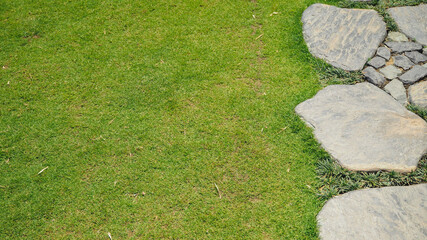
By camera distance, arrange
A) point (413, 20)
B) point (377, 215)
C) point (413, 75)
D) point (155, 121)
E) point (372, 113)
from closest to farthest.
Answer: point (377, 215) → point (372, 113) → point (155, 121) → point (413, 75) → point (413, 20)

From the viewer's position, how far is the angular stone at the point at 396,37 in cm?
534

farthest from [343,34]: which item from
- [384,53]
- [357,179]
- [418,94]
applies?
[357,179]

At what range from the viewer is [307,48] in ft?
17.4

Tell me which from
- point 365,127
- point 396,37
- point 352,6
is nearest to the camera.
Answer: point 365,127

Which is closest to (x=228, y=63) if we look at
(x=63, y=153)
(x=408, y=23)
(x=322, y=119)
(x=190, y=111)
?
(x=190, y=111)

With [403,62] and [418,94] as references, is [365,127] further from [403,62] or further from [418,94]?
[403,62]

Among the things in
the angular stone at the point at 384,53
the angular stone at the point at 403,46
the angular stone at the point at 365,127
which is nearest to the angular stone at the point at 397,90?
the angular stone at the point at 365,127

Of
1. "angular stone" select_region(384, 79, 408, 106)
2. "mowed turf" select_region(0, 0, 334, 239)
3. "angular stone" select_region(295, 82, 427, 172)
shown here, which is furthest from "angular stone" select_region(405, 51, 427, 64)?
"mowed turf" select_region(0, 0, 334, 239)

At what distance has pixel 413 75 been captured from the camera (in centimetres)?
482

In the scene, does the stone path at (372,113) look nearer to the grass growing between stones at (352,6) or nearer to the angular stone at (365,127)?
the angular stone at (365,127)

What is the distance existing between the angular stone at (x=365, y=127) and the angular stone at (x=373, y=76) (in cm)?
11

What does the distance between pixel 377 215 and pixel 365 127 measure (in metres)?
1.21

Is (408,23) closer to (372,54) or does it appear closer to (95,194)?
(372,54)

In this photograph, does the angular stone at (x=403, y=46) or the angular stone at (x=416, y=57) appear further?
the angular stone at (x=403, y=46)
